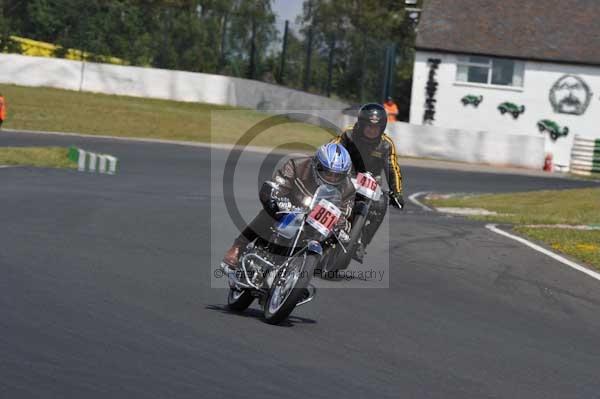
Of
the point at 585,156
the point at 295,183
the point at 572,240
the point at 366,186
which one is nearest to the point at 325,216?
the point at 295,183

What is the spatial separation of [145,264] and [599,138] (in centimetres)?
3495

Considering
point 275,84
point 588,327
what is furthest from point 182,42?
point 588,327

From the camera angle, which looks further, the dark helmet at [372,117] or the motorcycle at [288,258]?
the dark helmet at [372,117]

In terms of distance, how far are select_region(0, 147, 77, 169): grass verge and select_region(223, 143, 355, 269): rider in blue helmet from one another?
16.0 metres

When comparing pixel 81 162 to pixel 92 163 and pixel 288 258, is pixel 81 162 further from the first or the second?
pixel 288 258

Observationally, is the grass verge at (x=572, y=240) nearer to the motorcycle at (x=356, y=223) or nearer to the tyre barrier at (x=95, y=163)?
the motorcycle at (x=356, y=223)

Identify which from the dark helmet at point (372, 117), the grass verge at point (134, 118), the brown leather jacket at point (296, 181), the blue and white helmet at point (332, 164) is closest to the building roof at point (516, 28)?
the grass verge at point (134, 118)

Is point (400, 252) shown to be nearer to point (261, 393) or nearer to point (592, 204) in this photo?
point (261, 393)

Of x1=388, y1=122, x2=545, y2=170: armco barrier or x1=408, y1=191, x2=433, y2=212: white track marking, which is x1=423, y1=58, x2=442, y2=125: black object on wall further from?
x1=408, y1=191, x2=433, y2=212: white track marking

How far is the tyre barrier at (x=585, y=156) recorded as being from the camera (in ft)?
138

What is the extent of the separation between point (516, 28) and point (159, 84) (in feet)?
47.3

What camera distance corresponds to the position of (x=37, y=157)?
25.5m

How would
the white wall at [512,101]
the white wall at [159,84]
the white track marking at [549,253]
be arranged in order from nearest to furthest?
the white track marking at [549,253] < the white wall at [159,84] < the white wall at [512,101]

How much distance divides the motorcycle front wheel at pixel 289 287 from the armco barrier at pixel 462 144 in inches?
1166
